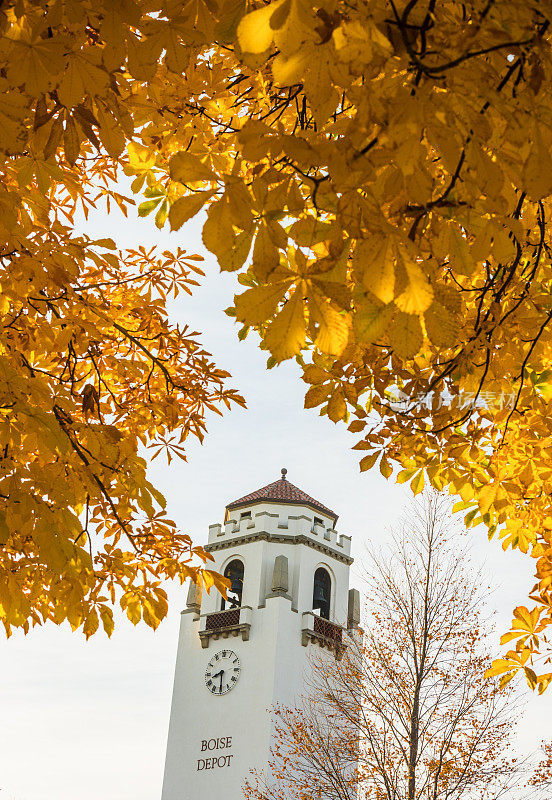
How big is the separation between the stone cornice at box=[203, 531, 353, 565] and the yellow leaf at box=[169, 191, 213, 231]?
941 inches

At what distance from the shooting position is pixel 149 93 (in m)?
2.15

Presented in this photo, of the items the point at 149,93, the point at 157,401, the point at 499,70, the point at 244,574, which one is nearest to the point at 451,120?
the point at 499,70

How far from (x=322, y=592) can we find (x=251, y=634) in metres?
2.90

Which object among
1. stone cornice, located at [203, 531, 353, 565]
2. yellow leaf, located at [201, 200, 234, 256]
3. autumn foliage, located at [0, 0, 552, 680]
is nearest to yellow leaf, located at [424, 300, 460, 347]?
autumn foliage, located at [0, 0, 552, 680]

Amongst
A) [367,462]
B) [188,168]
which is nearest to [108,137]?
[188,168]

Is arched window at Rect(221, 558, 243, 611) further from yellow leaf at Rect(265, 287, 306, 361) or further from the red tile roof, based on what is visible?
yellow leaf at Rect(265, 287, 306, 361)

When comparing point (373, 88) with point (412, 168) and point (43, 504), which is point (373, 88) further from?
point (43, 504)

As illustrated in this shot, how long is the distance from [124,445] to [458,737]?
1044 cm

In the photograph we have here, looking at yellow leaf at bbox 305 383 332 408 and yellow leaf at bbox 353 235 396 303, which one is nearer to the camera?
yellow leaf at bbox 353 235 396 303

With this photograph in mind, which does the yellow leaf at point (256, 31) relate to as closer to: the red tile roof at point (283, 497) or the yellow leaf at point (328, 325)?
the yellow leaf at point (328, 325)

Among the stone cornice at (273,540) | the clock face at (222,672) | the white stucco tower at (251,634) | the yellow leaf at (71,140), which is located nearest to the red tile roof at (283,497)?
the white stucco tower at (251,634)

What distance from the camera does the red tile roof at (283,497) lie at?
2612 centimetres

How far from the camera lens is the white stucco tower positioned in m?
22.8

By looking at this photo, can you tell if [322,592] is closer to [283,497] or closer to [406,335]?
[283,497]
